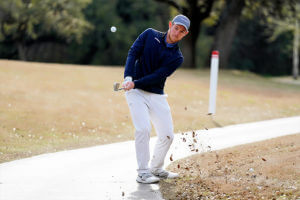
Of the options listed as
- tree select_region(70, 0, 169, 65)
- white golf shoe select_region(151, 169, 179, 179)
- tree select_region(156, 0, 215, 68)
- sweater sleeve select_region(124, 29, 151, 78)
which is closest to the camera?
sweater sleeve select_region(124, 29, 151, 78)

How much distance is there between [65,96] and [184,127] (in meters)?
4.17

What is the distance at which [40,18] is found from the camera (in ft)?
133

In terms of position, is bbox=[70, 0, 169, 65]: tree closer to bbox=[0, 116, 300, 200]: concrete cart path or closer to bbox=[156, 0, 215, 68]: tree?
bbox=[156, 0, 215, 68]: tree

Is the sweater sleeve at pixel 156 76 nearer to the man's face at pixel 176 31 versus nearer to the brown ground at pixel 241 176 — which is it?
the man's face at pixel 176 31

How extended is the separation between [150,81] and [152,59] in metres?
0.34

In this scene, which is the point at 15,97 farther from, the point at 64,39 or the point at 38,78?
the point at 64,39

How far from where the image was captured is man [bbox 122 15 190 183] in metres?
6.24

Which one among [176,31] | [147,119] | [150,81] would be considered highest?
[176,31]

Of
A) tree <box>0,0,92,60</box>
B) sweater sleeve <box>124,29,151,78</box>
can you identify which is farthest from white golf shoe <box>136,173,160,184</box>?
tree <box>0,0,92,60</box>

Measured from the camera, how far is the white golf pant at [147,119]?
245 inches

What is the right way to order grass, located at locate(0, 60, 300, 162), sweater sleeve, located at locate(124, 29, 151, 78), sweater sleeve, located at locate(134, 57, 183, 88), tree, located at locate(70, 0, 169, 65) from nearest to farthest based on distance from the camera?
sweater sleeve, located at locate(134, 57, 183, 88)
sweater sleeve, located at locate(124, 29, 151, 78)
grass, located at locate(0, 60, 300, 162)
tree, located at locate(70, 0, 169, 65)

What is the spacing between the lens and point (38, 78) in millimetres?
16672

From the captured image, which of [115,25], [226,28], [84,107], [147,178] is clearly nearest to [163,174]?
[147,178]

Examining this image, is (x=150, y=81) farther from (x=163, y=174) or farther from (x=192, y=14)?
(x=192, y=14)
